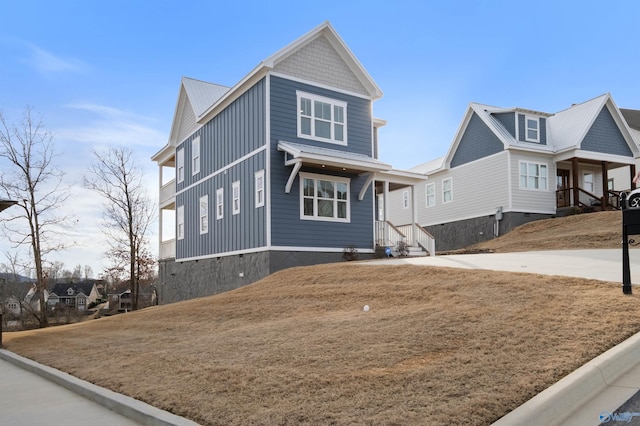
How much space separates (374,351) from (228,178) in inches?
611

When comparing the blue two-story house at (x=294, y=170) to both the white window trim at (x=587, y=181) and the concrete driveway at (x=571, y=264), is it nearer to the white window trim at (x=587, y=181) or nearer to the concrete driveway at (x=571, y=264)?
the concrete driveway at (x=571, y=264)

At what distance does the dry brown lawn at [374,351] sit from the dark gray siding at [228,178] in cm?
757

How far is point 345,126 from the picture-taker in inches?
768

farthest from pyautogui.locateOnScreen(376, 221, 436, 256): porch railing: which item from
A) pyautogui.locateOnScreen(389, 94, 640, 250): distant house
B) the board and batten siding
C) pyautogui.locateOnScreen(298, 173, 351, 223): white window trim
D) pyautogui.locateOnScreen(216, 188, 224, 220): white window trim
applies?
the board and batten siding

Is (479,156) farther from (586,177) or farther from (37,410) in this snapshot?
(37,410)

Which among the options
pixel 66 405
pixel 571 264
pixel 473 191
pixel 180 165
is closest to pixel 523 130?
pixel 473 191

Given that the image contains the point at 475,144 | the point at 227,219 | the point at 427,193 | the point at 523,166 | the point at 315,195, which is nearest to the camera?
the point at 315,195

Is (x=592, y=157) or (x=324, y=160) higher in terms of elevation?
(x=592, y=157)

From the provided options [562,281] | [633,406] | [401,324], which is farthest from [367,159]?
[633,406]

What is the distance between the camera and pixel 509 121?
88.1ft

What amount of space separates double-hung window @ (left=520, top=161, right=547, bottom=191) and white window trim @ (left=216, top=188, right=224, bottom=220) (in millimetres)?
14495

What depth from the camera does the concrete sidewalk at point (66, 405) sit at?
→ 5379mm

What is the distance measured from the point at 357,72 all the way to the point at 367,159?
3646mm

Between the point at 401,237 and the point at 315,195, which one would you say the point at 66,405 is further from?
the point at 401,237
